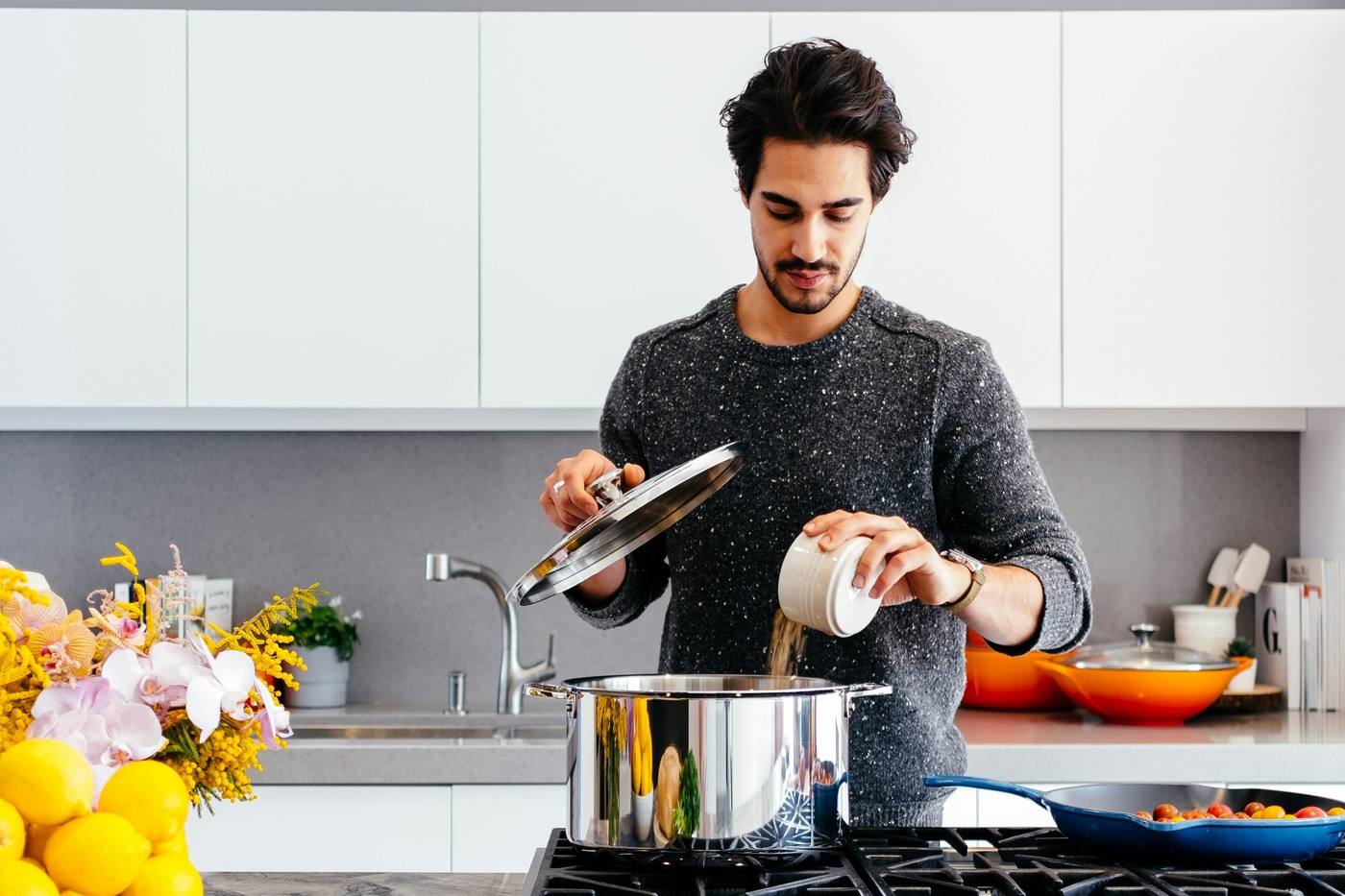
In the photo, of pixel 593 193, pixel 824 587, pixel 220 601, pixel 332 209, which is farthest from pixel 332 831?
pixel 824 587

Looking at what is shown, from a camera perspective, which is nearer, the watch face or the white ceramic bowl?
the white ceramic bowl

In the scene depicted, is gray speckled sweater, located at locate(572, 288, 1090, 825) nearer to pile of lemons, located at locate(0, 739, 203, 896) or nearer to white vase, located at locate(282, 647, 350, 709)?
pile of lemons, located at locate(0, 739, 203, 896)

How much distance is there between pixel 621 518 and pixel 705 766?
0.20m

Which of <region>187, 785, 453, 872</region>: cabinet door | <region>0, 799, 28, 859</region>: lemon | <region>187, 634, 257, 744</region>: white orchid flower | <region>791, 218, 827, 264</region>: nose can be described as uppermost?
<region>791, 218, 827, 264</region>: nose

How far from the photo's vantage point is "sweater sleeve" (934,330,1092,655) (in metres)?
1.30

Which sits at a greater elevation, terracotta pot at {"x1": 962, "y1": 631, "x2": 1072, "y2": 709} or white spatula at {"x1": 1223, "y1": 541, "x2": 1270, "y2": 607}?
white spatula at {"x1": 1223, "y1": 541, "x2": 1270, "y2": 607}

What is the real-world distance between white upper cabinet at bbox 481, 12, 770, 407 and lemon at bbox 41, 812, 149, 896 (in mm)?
1761

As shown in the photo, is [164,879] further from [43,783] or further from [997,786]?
[997,786]

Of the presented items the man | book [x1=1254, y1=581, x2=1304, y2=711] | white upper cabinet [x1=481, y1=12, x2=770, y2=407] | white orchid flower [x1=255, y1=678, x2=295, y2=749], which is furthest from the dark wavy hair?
book [x1=1254, y1=581, x2=1304, y2=711]

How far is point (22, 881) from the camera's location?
0.67 m

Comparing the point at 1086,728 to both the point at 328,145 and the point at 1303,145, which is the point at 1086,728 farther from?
the point at 328,145

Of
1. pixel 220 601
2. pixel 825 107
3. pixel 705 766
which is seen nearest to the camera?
→ pixel 705 766

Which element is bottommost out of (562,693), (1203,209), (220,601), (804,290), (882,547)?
(220,601)

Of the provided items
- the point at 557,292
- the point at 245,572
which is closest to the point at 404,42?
the point at 557,292
